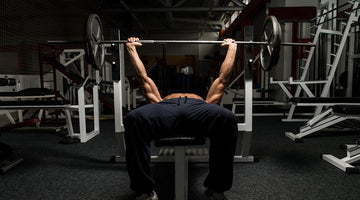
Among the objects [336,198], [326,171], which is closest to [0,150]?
[336,198]

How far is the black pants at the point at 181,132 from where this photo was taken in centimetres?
98

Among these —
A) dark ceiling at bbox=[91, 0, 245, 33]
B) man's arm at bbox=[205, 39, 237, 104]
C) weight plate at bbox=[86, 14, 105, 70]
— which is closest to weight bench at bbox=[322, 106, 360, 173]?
man's arm at bbox=[205, 39, 237, 104]

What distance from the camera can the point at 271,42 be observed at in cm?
160

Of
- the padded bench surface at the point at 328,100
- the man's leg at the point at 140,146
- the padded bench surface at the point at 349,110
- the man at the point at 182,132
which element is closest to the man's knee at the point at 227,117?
the man at the point at 182,132

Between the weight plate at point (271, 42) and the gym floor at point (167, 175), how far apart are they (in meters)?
0.79

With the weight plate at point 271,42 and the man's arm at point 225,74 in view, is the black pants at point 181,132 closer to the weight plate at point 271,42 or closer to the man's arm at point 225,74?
the man's arm at point 225,74

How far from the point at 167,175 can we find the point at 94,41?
110 cm

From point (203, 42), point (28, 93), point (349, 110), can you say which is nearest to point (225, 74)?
point (203, 42)

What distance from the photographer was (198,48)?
965cm

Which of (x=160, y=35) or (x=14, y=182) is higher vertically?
(x=160, y=35)

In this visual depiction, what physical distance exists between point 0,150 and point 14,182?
0.37 metres

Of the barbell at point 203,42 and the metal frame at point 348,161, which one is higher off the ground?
the barbell at point 203,42

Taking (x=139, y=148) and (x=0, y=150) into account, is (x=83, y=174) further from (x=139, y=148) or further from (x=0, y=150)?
(x=139, y=148)

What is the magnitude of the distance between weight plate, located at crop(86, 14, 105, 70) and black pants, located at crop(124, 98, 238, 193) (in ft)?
2.30
